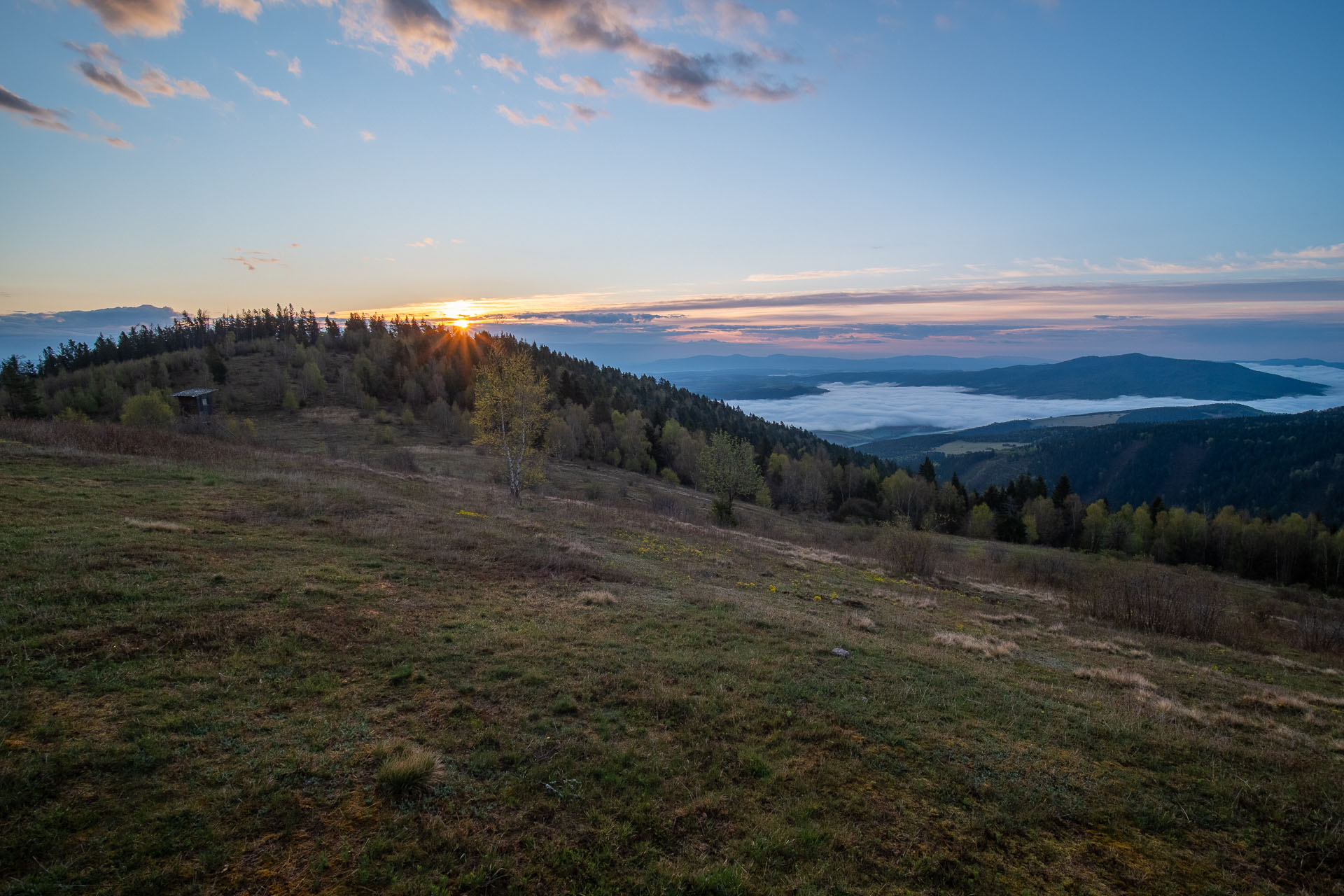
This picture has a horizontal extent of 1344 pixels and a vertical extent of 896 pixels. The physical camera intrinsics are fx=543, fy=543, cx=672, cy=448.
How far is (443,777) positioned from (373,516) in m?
17.3

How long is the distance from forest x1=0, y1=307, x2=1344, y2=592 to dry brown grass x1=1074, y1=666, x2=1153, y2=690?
48.2 meters

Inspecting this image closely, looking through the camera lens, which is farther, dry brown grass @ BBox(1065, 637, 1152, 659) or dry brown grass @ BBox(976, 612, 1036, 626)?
dry brown grass @ BBox(976, 612, 1036, 626)

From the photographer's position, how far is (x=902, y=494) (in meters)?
100

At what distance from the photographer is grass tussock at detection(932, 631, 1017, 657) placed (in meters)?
16.8

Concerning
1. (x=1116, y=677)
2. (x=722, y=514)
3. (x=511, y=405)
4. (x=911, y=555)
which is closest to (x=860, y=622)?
(x=1116, y=677)

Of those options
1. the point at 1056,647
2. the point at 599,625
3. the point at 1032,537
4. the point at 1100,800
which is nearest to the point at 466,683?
the point at 599,625

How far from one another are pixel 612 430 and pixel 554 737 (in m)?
95.8

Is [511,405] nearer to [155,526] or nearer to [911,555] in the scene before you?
[155,526]

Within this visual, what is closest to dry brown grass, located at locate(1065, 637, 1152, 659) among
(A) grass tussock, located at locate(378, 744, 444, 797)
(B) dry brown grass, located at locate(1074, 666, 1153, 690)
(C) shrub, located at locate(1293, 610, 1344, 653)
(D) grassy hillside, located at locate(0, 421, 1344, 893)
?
(D) grassy hillside, located at locate(0, 421, 1344, 893)

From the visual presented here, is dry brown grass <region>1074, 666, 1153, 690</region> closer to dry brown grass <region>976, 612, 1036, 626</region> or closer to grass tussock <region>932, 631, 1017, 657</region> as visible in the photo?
grass tussock <region>932, 631, 1017, 657</region>

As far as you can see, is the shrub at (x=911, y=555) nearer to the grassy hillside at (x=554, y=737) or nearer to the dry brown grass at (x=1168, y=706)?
the grassy hillside at (x=554, y=737)

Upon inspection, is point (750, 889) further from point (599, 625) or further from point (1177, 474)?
point (1177, 474)

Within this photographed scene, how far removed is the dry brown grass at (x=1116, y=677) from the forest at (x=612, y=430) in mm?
48250

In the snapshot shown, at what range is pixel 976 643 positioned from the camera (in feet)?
56.6
